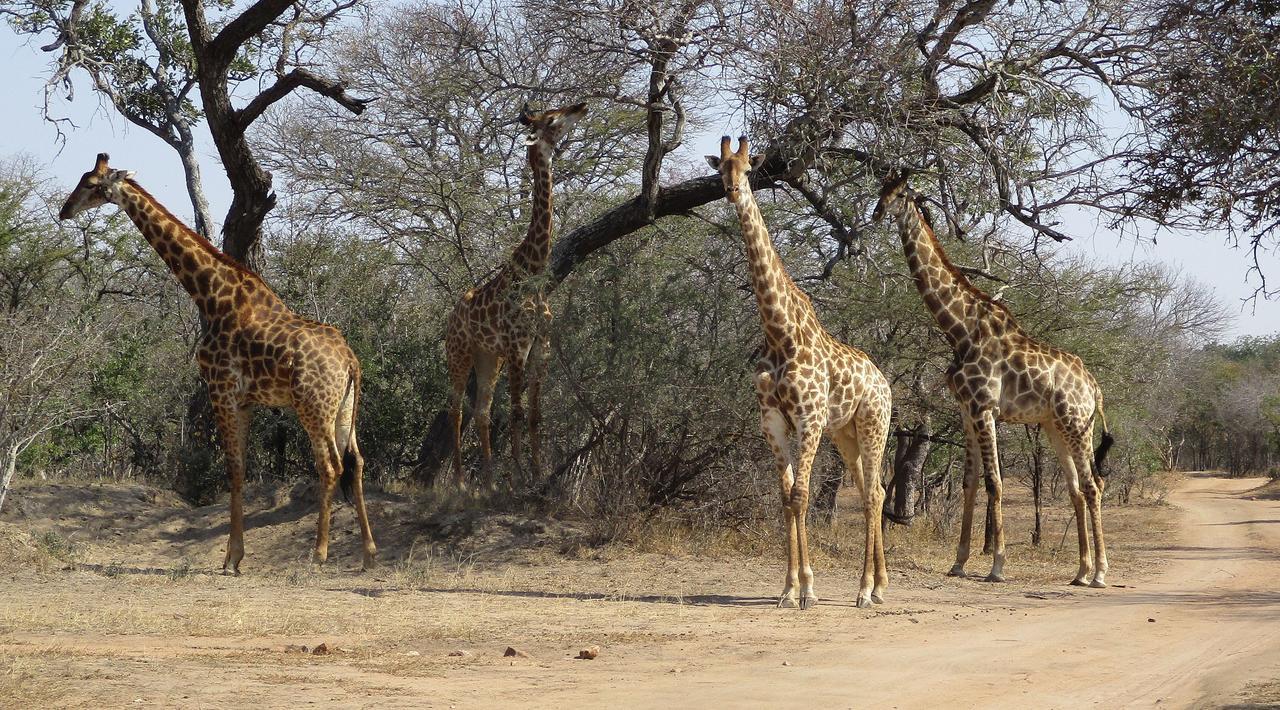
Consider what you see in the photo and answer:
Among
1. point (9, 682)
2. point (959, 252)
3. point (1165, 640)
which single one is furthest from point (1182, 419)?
point (9, 682)

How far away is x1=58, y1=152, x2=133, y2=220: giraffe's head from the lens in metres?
11.3

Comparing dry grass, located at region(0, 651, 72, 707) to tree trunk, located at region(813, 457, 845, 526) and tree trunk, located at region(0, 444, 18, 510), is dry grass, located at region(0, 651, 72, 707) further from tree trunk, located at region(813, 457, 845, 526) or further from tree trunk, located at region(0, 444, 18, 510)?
tree trunk, located at region(813, 457, 845, 526)

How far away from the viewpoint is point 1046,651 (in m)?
8.17

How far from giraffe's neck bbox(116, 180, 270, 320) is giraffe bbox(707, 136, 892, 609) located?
15.2 ft

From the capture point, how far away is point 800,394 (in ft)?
32.4

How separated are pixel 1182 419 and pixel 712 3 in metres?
33.6

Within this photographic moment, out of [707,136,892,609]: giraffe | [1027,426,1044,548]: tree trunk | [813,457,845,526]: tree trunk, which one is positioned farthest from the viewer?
[1027,426,1044,548]: tree trunk

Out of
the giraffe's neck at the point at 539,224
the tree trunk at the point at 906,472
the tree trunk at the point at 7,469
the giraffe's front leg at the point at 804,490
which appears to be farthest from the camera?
the tree trunk at the point at 906,472

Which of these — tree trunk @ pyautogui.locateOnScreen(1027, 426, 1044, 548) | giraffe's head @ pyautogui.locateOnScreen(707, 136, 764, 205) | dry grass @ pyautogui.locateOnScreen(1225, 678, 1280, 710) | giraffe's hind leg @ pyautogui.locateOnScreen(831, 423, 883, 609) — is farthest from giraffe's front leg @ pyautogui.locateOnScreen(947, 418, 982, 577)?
dry grass @ pyautogui.locateOnScreen(1225, 678, 1280, 710)

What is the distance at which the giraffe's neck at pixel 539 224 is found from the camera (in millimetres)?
13078

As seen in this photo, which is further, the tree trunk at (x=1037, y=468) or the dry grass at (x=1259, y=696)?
the tree trunk at (x=1037, y=468)

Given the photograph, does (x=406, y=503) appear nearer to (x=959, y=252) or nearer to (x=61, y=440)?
(x=61, y=440)

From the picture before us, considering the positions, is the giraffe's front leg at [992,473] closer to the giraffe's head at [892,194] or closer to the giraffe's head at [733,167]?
the giraffe's head at [892,194]

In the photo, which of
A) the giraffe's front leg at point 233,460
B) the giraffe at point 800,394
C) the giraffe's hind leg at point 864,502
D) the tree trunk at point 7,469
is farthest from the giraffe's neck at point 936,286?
the tree trunk at point 7,469
